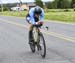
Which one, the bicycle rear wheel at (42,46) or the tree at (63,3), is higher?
the bicycle rear wheel at (42,46)

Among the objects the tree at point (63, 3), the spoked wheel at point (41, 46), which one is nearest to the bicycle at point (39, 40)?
the spoked wheel at point (41, 46)

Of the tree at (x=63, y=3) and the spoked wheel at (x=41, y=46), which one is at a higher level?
the spoked wheel at (x=41, y=46)

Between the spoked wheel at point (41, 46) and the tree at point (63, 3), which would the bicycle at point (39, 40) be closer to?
the spoked wheel at point (41, 46)

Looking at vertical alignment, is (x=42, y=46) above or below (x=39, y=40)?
below

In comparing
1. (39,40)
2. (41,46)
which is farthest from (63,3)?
(41,46)

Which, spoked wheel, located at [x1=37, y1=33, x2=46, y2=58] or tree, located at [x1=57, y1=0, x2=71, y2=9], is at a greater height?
spoked wheel, located at [x1=37, y1=33, x2=46, y2=58]

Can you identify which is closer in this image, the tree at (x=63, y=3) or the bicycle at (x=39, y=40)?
the bicycle at (x=39, y=40)

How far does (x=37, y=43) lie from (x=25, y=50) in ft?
4.97

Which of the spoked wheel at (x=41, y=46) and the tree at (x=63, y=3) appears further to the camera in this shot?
the tree at (x=63, y=3)

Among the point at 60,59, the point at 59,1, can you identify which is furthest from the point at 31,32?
the point at 59,1

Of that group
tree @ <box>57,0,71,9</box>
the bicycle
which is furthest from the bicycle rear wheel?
tree @ <box>57,0,71,9</box>

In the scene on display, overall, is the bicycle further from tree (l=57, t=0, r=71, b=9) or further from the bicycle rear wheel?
tree (l=57, t=0, r=71, b=9)

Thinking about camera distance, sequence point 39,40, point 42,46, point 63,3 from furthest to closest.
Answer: point 63,3 → point 39,40 → point 42,46

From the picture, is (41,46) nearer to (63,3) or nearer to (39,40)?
(39,40)
